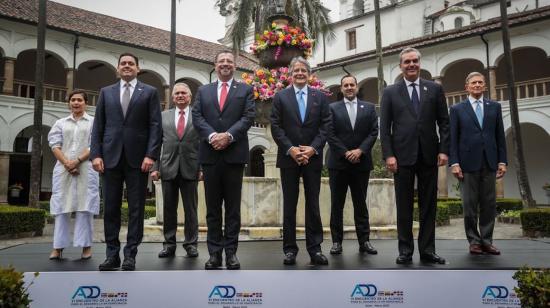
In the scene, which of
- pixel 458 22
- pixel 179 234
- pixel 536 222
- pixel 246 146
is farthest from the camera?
pixel 458 22

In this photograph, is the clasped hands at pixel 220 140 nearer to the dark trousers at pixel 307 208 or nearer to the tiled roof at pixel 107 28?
the dark trousers at pixel 307 208

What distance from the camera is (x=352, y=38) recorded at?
36.6 metres

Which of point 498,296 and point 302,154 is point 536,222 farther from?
point 302,154

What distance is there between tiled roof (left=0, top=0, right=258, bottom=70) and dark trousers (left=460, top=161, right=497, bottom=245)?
20.3m

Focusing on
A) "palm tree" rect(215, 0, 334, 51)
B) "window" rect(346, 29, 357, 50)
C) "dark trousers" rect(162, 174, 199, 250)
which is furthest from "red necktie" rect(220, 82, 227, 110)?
"window" rect(346, 29, 357, 50)

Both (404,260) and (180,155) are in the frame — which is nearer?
(404,260)

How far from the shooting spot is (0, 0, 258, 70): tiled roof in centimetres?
2095

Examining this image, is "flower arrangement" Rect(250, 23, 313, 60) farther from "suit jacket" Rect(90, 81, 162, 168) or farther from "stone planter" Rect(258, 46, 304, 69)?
"suit jacket" Rect(90, 81, 162, 168)

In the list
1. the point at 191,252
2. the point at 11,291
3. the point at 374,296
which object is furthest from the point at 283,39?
the point at 11,291

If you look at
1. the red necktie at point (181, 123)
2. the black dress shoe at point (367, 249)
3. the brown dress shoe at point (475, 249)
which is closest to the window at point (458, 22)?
the brown dress shoe at point (475, 249)

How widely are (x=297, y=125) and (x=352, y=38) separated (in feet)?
110

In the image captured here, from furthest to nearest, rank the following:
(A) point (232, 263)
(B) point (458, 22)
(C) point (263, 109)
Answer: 1. (B) point (458, 22)
2. (C) point (263, 109)
3. (A) point (232, 263)

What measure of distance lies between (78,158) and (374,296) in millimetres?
3671

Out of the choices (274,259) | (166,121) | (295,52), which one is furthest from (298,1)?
(274,259)
